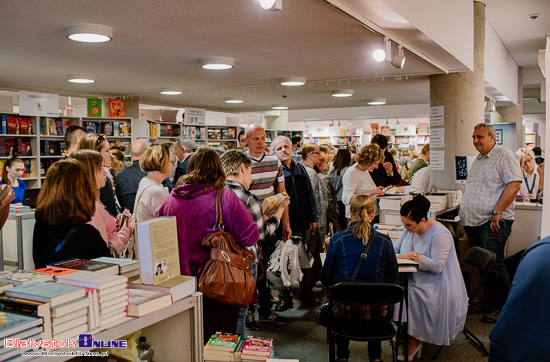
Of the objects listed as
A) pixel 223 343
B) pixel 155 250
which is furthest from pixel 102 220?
pixel 223 343

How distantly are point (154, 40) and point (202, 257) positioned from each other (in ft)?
9.60

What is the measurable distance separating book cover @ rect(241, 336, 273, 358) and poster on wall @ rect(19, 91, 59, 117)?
A: 7070 mm

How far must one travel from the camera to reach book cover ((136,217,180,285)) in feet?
5.55

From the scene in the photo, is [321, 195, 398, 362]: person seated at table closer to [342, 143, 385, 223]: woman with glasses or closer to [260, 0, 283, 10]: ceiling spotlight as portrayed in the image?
[260, 0, 283, 10]: ceiling spotlight

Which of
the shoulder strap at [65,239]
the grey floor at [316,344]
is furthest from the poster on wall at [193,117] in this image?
the shoulder strap at [65,239]

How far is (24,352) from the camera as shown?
1.25 metres

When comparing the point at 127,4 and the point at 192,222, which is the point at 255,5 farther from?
the point at 192,222

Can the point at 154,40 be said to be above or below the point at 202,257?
above

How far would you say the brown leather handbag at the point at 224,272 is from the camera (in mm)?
2570

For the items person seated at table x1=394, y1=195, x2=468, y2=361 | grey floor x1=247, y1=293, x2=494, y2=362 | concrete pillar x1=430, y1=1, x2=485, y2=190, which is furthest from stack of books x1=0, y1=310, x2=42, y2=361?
concrete pillar x1=430, y1=1, x2=485, y2=190

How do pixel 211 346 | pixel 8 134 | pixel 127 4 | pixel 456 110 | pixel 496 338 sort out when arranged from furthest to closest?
pixel 8 134, pixel 456 110, pixel 127 4, pixel 211 346, pixel 496 338

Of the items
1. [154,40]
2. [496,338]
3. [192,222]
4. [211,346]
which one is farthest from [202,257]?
[154,40]

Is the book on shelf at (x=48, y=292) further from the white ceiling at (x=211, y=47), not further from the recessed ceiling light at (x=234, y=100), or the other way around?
the recessed ceiling light at (x=234, y=100)

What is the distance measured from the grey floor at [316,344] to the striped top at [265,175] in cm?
123
